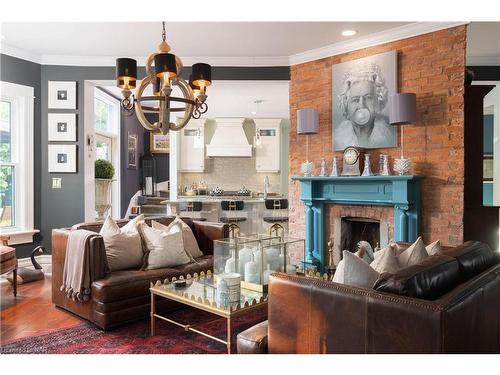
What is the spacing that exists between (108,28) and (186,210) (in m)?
4.25

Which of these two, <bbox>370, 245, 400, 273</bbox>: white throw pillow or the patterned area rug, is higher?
<bbox>370, 245, 400, 273</bbox>: white throw pillow

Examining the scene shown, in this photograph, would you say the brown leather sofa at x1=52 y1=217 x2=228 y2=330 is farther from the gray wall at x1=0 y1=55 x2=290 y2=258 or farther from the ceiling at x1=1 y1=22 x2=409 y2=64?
the ceiling at x1=1 y1=22 x2=409 y2=64

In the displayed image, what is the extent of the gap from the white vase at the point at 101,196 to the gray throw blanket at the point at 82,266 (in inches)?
126

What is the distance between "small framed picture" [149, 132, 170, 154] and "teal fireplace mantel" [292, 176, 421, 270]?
5710 millimetres

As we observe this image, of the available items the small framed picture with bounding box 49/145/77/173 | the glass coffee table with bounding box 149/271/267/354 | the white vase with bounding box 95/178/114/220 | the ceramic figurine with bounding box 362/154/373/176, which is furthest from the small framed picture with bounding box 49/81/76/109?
the ceramic figurine with bounding box 362/154/373/176

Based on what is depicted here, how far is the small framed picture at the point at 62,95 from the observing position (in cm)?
538

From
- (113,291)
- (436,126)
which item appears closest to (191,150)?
(436,126)

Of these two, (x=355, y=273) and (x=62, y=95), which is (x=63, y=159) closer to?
(x=62, y=95)

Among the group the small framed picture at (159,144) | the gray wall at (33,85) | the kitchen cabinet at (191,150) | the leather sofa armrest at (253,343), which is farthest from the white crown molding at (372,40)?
the small framed picture at (159,144)

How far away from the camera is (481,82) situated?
5562mm

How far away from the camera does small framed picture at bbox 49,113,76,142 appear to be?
5.37 meters

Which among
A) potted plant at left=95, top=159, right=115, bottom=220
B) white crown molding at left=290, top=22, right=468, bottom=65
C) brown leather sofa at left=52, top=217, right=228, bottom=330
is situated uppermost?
white crown molding at left=290, top=22, right=468, bottom=65

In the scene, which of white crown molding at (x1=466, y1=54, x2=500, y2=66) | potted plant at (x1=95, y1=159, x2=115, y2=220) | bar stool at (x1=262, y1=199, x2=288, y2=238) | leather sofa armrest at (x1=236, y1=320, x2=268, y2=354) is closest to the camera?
leather sofa armrest at (x1=236, y1=320, x2=268, y2=354)

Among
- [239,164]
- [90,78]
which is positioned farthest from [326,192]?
[239,164]
